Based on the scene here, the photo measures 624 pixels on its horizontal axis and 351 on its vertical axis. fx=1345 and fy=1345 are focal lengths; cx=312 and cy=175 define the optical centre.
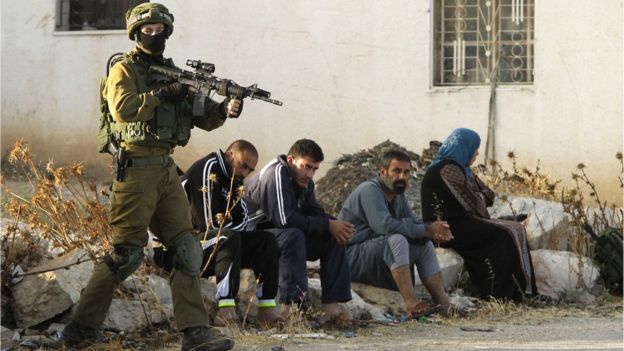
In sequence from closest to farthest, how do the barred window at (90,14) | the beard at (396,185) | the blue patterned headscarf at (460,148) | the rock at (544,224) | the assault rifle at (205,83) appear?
the assault rifle at (205,83) < the beard at (396,185) < the blue patterned headscarf at (460,148) < the rock at (544,224) < the barred window at (90,14)

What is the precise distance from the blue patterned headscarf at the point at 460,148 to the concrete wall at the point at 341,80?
318 centimetres

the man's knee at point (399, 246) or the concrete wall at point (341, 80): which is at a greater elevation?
the concrete wall at point (341, 80)

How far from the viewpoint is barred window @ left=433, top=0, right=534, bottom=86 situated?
44.6ft

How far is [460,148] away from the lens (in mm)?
10180

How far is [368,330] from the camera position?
841 cm

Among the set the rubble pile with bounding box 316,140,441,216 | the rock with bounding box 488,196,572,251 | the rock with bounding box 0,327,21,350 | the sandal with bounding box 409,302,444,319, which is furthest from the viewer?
the rubble pile with bounding box 316,140,441,216

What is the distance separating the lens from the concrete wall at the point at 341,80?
13.2 m

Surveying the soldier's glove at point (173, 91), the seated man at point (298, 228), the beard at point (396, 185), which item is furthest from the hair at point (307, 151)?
the soldier's glove at point (173, 91)

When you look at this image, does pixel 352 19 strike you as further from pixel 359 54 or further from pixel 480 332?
pixel 480 332

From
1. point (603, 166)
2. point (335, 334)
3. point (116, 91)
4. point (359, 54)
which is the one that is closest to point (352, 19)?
point (359, 54)

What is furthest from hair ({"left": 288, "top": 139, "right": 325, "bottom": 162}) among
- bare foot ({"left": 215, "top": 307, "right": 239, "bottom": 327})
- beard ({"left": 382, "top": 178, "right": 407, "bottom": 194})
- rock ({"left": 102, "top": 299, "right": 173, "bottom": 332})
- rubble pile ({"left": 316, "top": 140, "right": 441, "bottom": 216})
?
rubble pile ({"left": 316, "top": 140, "right": 441, "bottom": 216})

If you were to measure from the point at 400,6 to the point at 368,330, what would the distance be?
5885 millimetres

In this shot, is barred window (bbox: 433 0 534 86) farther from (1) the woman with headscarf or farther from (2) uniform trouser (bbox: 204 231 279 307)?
(2) uniform trouser (bbox: 204 231 279 307)

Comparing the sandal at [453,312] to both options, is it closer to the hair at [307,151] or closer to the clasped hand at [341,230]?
the clasped hand at [341,230]
